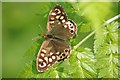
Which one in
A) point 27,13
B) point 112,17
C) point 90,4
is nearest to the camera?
point 90,4

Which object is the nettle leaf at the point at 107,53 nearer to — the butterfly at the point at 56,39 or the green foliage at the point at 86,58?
the green foliage at the point at 86,58

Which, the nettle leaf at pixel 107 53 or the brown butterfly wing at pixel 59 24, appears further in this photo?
the brown butterfly wing at pixel 59 24

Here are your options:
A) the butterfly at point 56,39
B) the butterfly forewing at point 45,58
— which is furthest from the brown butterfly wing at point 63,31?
the butterfly forewing at point 45,58

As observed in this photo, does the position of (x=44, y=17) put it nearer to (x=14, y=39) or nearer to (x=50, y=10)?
(x=50, y=10)

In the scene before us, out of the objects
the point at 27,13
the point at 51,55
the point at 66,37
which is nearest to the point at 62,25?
the point at 66,37

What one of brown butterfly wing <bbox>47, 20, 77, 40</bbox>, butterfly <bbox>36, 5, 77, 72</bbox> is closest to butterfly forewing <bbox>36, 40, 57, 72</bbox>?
butterfly <bbox>36, 5, 77, 72</bbox>

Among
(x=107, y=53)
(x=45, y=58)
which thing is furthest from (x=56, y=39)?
(x=107, y=53)
